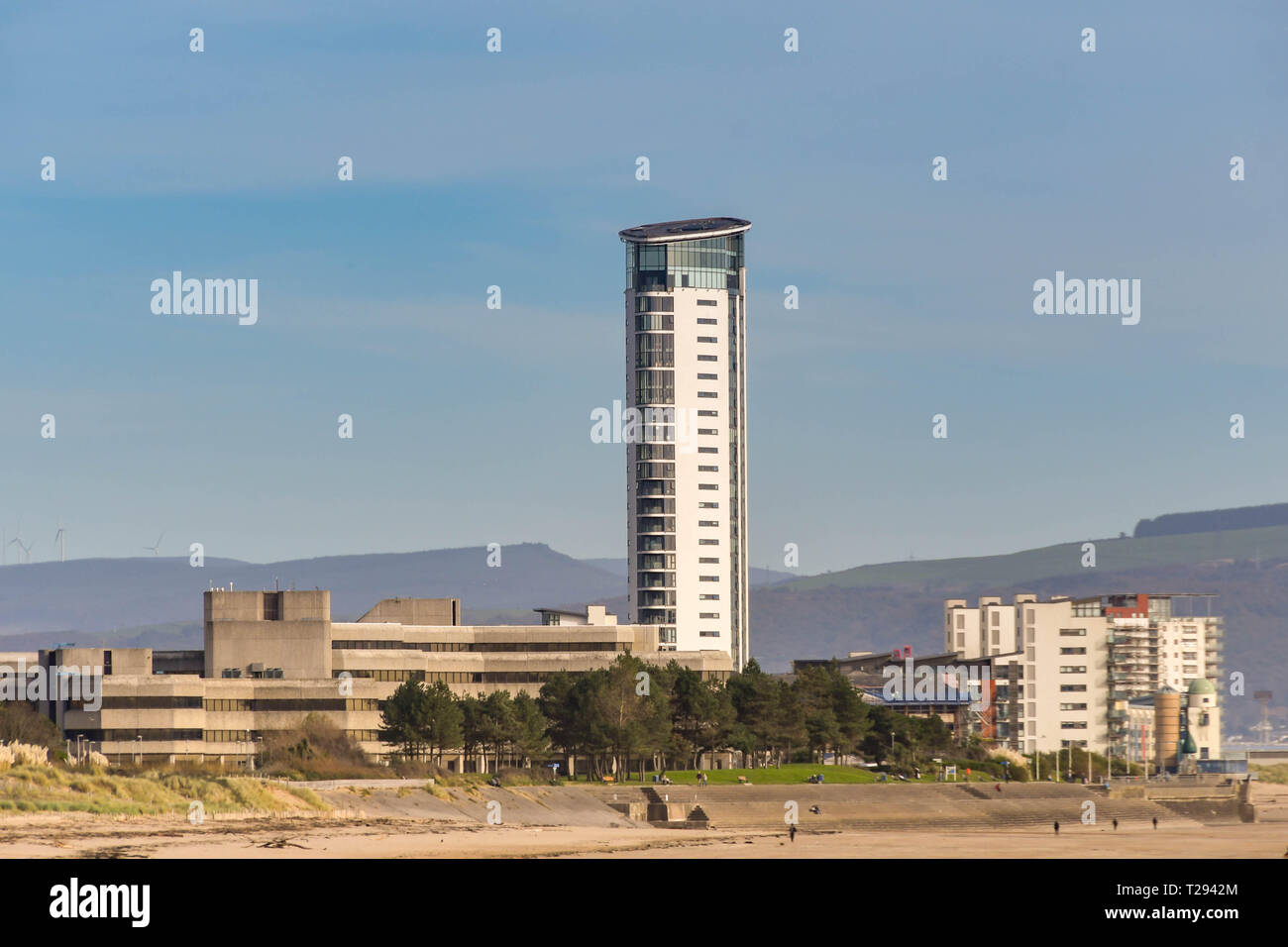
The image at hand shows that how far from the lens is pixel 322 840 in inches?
4333

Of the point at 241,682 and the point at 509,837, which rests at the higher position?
the point at 241,682

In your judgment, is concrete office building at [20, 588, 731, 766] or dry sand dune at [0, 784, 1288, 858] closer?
dry sand dune at [0, 784, 1288, 858]

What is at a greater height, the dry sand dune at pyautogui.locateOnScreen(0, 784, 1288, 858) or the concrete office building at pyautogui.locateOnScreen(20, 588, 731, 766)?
the concrete office building at pyautogui.locateOnScreen(20, 588, 731, 766)

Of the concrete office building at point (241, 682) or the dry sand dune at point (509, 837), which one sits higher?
the concrete office building at point (241, 682)

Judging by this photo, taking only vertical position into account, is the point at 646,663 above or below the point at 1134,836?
above

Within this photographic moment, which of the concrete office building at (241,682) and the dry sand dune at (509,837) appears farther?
the concrete office building at (241,682)

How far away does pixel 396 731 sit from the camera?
6658 inches

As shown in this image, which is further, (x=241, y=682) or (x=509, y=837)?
(x=241, y=682)

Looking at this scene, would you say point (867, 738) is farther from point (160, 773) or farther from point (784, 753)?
point (160, 773)
